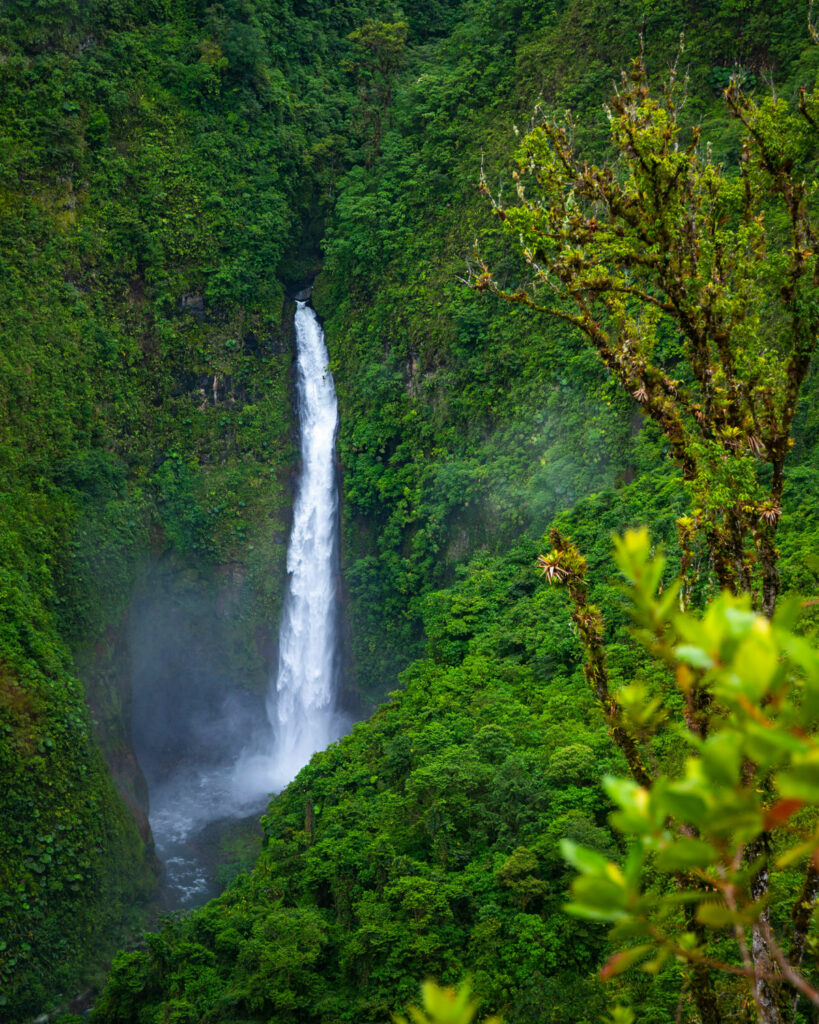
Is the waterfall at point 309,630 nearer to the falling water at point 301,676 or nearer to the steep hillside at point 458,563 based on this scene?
the falling water at point 301,676

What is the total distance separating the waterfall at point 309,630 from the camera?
24.6 metres

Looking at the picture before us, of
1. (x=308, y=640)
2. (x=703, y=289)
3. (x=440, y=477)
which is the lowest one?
(x=703, y=289)

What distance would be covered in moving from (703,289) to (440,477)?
1708 cm

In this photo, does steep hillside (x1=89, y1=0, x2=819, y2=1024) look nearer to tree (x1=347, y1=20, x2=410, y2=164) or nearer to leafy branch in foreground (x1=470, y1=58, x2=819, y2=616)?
tree (x1=347, y1=20, x2=410, y2=164)


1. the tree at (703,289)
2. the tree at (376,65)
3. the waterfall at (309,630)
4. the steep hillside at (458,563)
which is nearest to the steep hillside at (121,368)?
the waterfall at (309,630)

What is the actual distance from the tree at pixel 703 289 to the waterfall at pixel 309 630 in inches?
821

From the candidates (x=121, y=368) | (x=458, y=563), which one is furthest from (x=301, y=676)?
(x=121, y=368)

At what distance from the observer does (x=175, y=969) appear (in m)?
11.3

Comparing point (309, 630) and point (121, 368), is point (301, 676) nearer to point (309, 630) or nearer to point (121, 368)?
point (309, 630)

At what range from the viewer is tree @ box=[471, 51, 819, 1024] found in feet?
13.9

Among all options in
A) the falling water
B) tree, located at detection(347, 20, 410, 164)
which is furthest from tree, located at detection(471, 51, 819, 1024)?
tree, located at detection(347, 20, 410, 164)

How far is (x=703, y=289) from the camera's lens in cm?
433

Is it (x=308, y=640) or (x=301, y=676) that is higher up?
(x=308, y=640)

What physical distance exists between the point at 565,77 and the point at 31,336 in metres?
17.2
